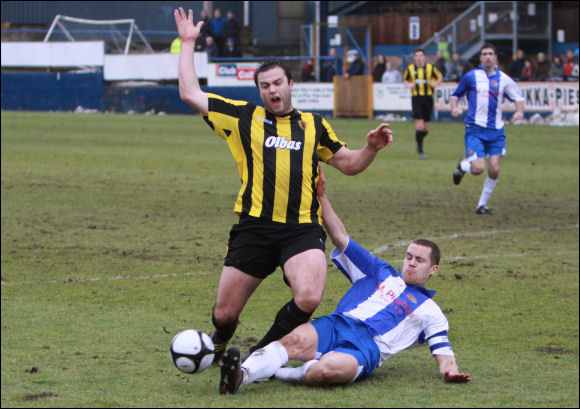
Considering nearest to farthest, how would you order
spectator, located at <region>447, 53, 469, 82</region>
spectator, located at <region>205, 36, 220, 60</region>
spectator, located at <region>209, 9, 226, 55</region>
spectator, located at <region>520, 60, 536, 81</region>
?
spectator, located at <region>520, 60, 536, 81</region> → spectator, located at <region>447, 53, 469, 82</region> → spectator, located at <region>209, 9, 226, 55</region> → spectator, located at <region>205, 36, 220, 60</region>

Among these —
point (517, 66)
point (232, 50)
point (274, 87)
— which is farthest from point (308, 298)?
point (232, 50)

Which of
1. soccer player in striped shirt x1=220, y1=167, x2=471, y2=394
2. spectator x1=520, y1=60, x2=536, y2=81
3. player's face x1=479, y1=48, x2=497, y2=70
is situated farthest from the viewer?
spectator x1=520, y1=60, x2=536, y2=81

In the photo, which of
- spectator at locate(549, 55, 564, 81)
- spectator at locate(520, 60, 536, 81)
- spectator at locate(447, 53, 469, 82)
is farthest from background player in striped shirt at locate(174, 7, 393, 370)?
spectator at locate(549, 55, 564, 81)

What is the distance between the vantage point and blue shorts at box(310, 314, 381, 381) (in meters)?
6.75

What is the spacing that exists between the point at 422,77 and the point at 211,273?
13.2 meters

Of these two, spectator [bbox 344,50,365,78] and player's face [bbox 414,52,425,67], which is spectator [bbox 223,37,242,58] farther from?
player's face [bbox 414,52,425,67]

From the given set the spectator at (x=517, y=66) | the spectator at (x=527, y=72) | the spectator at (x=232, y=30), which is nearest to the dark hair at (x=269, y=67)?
the spectator at (x=527, y=72)

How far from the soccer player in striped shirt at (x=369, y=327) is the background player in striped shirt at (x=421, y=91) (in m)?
15.9

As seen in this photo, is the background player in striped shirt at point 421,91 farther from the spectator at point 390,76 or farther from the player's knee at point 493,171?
the spectator at point 390,76

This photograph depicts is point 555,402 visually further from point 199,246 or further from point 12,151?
point 12,151

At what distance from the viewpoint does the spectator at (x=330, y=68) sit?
35344 mm

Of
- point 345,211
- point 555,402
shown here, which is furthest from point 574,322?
point 345,211

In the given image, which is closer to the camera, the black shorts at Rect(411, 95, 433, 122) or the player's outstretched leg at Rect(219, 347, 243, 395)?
the player's outstretched leg at Rect(219, 347, 243, 395)

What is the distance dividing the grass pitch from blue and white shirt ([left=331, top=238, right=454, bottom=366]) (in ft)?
1.18
